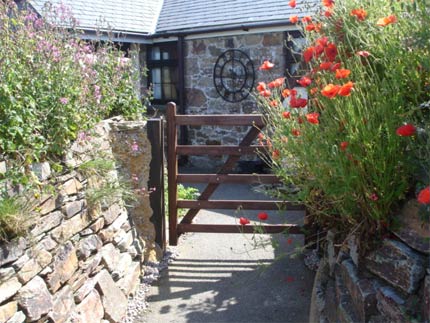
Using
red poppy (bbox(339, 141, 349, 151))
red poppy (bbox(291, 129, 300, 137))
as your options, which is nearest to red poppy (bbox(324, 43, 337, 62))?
red poppy (bbox(291, 129, 300, 137))

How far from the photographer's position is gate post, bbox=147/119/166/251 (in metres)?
4.59

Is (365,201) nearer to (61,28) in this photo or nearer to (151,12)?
(61,28)

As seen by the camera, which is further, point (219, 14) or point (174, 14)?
point (174, 14)

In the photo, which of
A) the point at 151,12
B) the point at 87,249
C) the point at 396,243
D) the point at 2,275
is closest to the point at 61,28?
the point at 87,249

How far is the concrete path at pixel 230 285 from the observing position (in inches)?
150

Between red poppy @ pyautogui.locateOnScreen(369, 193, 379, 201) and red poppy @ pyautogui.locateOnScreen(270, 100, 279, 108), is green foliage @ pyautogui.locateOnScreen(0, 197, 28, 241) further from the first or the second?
red poppy @ pyautogui.locateOnScreen(369, 193, 379, 201)

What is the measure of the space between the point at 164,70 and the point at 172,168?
19.2ft

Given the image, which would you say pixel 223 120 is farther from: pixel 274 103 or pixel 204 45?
pixel 204 45

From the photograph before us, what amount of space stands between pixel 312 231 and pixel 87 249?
6.97ft

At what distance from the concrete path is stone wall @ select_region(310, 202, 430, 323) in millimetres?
738

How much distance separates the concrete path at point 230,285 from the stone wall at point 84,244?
1.10 ft

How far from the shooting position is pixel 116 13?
10023 millimetres

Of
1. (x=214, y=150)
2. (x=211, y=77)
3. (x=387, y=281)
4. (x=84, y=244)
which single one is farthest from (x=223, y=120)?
(x=211, y=77)

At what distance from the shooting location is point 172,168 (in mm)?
4836
